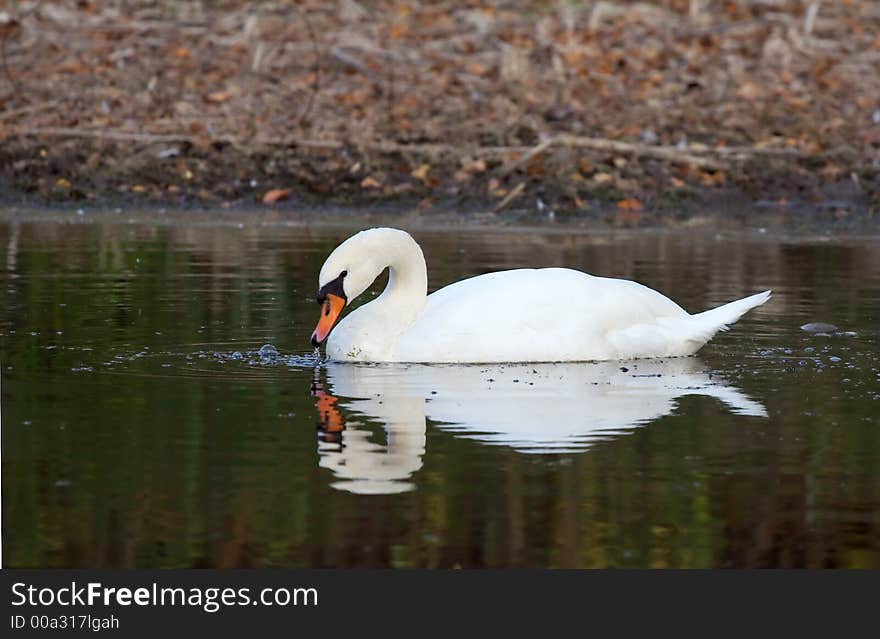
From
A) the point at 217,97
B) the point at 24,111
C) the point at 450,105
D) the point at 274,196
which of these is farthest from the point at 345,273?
the point at 217,97

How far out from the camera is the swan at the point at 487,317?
33.2 feet

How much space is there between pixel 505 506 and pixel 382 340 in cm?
346

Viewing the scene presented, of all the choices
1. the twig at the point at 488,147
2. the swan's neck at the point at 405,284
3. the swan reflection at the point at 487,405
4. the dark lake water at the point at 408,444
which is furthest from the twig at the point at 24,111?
the swan reflection at the point at 487,405

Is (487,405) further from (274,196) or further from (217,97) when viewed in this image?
(217,97)

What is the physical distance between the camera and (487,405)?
890 cm

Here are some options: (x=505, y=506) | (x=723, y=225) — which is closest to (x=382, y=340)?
(x=505, y=506)

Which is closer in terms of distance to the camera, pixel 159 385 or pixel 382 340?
pixel 159 385

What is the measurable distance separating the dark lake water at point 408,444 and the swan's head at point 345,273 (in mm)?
292

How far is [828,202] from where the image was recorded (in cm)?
1844

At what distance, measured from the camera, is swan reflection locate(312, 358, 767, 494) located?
7793 mm

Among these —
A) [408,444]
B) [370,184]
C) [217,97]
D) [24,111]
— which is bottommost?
[370,184]

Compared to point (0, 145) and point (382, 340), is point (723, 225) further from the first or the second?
point (382, 340)

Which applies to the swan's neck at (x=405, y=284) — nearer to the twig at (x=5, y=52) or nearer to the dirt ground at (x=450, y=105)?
the dirt ground at (x=450, y=105)

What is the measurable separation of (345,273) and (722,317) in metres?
1.95
